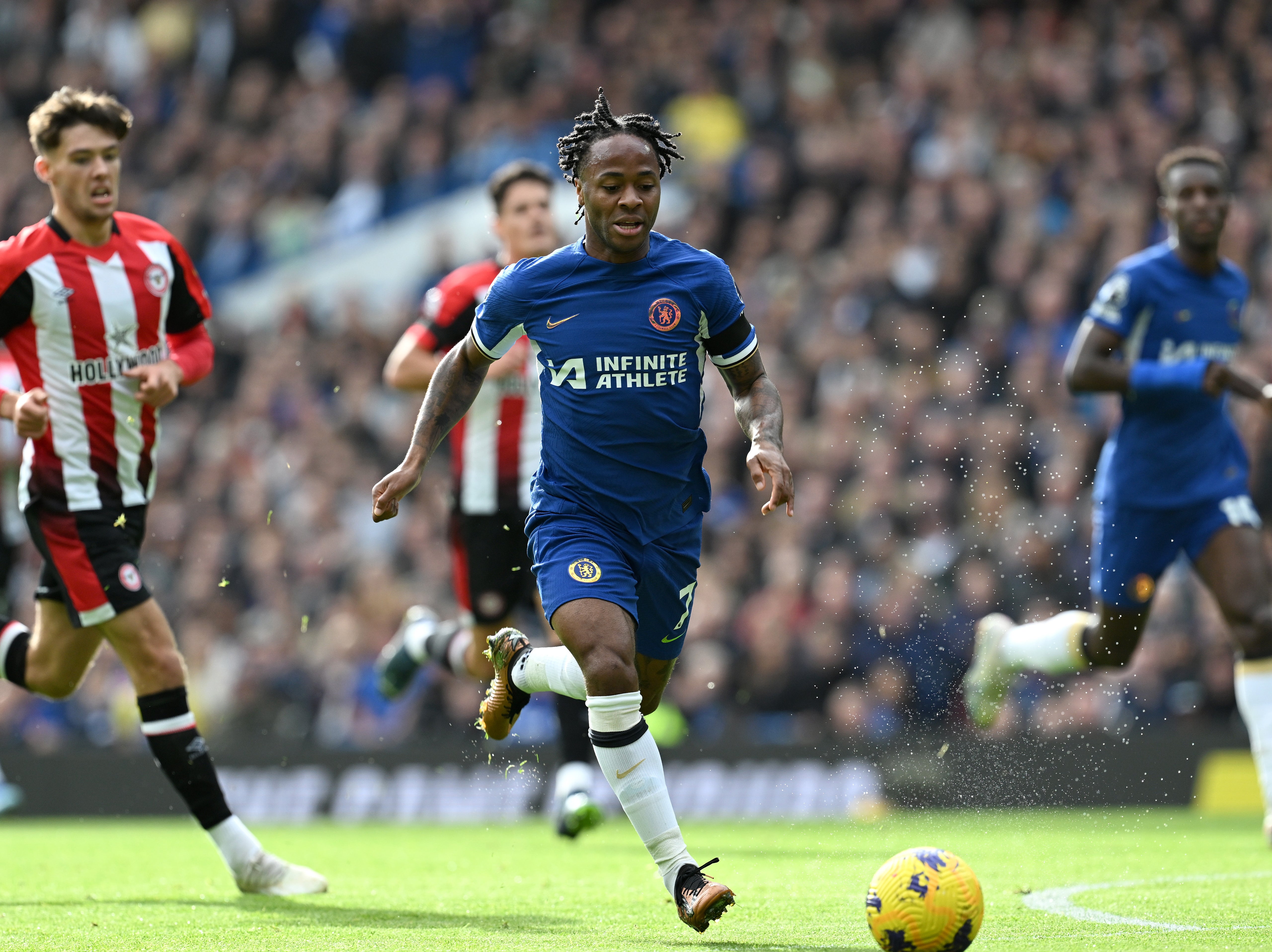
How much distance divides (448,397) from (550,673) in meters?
1.03

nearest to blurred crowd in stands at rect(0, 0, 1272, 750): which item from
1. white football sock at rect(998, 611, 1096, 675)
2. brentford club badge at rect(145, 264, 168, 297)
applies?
white football sock at rect(998, 611, 1096, 675)

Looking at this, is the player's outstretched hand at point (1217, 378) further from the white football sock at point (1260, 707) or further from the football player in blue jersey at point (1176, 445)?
the white football sock at point (1260, 707)

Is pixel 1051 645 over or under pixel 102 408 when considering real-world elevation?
under

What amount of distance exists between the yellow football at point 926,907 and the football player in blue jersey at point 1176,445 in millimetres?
3730

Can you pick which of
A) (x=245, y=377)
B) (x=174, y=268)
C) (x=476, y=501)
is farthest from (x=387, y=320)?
(x=174, y=268)

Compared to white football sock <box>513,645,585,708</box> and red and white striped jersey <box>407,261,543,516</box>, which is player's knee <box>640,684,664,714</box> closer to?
white football sock <box>513,645,585,708</box>

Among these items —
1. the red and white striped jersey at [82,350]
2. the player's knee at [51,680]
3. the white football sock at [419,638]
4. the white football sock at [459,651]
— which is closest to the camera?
the red and white striped jersey at [82,350]

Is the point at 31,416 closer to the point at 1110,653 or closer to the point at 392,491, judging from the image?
the point at 392,491

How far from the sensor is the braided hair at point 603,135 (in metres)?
5.79

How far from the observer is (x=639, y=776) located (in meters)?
5.54

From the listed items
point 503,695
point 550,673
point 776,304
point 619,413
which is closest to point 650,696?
point 550,673

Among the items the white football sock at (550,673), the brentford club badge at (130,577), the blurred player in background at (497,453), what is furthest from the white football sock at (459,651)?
the white football sock at (550,673)

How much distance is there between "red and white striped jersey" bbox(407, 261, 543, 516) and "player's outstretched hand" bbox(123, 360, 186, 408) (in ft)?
6.54

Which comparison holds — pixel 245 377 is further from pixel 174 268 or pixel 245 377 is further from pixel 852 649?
pixel 174 268
